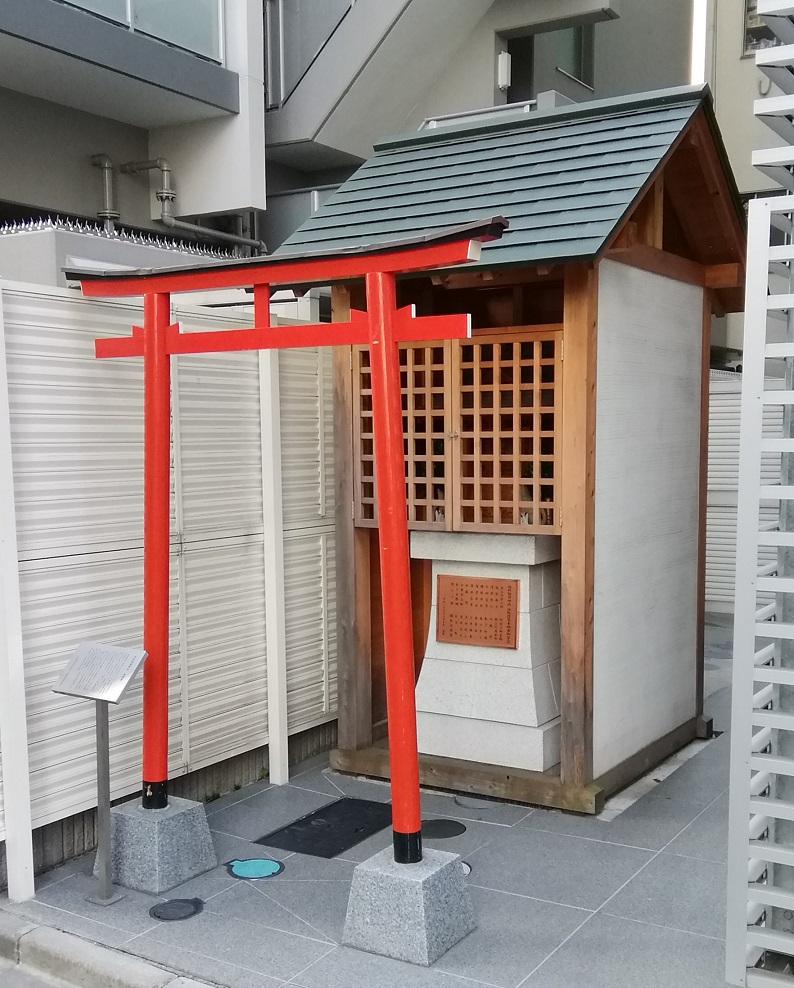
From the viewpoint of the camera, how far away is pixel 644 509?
6090 mm

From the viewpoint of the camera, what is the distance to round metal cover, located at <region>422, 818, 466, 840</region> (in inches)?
207

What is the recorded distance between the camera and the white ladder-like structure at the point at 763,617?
11.0ft

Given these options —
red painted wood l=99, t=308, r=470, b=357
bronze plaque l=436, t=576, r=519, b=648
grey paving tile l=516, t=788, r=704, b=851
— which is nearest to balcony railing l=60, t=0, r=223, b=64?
red painted wood l=99, t=308, r=470, b=357

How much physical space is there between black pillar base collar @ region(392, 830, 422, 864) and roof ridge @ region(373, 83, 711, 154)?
14.3 ft

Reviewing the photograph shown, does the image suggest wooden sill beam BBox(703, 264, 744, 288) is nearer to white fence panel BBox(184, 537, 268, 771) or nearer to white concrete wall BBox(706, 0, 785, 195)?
white fence panel BBox(184, 537, 268, 771)

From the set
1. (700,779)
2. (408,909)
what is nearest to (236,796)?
(408,909)

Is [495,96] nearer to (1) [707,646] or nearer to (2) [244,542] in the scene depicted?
(1) [707,646]

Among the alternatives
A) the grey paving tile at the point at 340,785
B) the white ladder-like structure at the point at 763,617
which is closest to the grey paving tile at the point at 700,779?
the grey paving tile at the point at 340,785

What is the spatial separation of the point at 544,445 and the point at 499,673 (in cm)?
148

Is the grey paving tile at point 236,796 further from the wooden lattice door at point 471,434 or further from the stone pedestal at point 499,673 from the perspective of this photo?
the wooden lattice door at point 471,434

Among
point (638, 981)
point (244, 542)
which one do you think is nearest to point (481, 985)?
point (638, 981)

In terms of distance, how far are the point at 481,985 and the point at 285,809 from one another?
2.12 meters

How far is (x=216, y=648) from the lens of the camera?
5781mm

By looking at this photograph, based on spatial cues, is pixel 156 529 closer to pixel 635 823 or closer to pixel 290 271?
pixel 290 271
